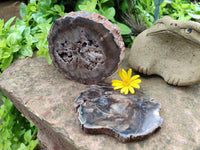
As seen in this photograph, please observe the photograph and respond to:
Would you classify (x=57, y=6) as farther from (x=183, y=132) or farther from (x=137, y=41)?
(x=183, y=132)

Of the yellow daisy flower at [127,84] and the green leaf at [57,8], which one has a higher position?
the green leaf at [57,8]

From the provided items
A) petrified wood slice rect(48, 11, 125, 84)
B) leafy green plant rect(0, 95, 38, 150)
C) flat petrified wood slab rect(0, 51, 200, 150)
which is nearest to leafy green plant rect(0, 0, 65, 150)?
leafy green plant rect(0, 95, 38, 150)

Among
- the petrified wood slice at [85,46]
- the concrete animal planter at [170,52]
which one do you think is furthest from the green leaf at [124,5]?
the petrified wood slice at [85,46]

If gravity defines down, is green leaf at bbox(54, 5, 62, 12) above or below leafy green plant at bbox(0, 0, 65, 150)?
above

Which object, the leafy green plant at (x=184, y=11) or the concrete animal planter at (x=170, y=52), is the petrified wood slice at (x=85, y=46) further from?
the leafy green plant at (x=184, y=11)

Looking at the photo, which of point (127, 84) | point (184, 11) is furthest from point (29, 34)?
point (184, 11)

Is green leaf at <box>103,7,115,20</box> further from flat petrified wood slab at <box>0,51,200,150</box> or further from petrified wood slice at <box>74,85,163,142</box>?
petrified wood slice at <box>74,85,163,142</box>
